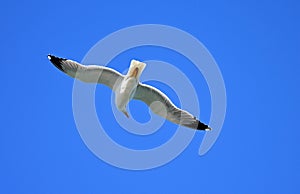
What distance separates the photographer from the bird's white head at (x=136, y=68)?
564 inches

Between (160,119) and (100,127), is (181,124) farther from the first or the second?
(100,127)

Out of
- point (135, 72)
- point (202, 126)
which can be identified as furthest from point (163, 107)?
point (135, 72)

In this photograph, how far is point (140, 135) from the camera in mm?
15586

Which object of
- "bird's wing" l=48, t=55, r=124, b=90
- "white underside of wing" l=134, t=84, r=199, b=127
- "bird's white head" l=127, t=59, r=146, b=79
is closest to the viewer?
"bird's white head" l=127, t=59, r=146, b=79

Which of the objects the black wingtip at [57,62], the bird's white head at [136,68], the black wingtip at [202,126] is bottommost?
the black wingtip at [57,62]

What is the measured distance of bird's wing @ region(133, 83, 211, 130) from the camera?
1479 cm

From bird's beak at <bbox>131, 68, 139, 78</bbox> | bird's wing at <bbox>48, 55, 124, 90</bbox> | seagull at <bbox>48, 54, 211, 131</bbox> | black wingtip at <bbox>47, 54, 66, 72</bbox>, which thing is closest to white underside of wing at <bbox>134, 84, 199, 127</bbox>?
seagull at <bbox>48, 54, 211, 131</bbox>

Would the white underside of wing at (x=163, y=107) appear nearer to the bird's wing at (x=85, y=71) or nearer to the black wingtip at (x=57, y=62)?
the bird's wing at (x=85, y=71)

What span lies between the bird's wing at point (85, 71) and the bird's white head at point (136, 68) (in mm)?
275

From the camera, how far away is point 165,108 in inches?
590

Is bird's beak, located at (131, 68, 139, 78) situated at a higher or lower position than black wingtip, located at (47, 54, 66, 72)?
higher

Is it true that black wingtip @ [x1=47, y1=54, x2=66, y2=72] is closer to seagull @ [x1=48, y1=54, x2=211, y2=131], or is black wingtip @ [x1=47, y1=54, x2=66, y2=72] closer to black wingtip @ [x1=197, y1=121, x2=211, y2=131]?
seagull @ [x1=48, y1=54, x2=211, y2=131]

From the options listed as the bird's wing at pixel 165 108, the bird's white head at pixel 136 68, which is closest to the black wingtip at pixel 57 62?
the bird's white head at pixel 136 68

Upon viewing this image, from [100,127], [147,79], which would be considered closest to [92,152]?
[100,127]
